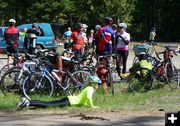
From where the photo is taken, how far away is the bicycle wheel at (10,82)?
1226 cm

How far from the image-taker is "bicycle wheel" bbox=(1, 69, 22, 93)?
40.2ft

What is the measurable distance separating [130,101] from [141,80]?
183cm

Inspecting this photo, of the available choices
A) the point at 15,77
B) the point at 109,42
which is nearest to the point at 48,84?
the point at 15,77

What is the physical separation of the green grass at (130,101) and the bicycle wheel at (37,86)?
0.29 meters

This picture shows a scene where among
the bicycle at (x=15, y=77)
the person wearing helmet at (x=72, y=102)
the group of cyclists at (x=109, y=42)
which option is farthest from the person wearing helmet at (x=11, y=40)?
the person wearing helmet at (x=72, y=102)

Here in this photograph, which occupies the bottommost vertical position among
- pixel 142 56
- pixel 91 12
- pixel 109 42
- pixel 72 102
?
pixel 72 102

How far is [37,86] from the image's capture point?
38.8 feet

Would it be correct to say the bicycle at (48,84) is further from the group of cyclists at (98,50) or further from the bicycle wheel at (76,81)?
the group of cyclists at (98,50)

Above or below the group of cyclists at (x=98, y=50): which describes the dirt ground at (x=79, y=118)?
below

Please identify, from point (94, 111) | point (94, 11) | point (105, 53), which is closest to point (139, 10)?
point (94, 11)

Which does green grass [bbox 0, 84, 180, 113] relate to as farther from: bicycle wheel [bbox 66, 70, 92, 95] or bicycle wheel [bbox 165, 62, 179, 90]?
bicycle wheel [bbox 66, 70, 92, 95]

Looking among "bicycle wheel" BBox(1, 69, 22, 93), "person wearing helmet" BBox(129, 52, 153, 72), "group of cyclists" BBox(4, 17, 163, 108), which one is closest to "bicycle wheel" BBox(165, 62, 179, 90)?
"person wearing helmet" BBox(129, 52, 153, 72)

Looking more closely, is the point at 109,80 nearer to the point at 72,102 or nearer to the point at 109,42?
the point at 109,42

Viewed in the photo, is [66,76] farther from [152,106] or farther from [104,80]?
[152,106]
